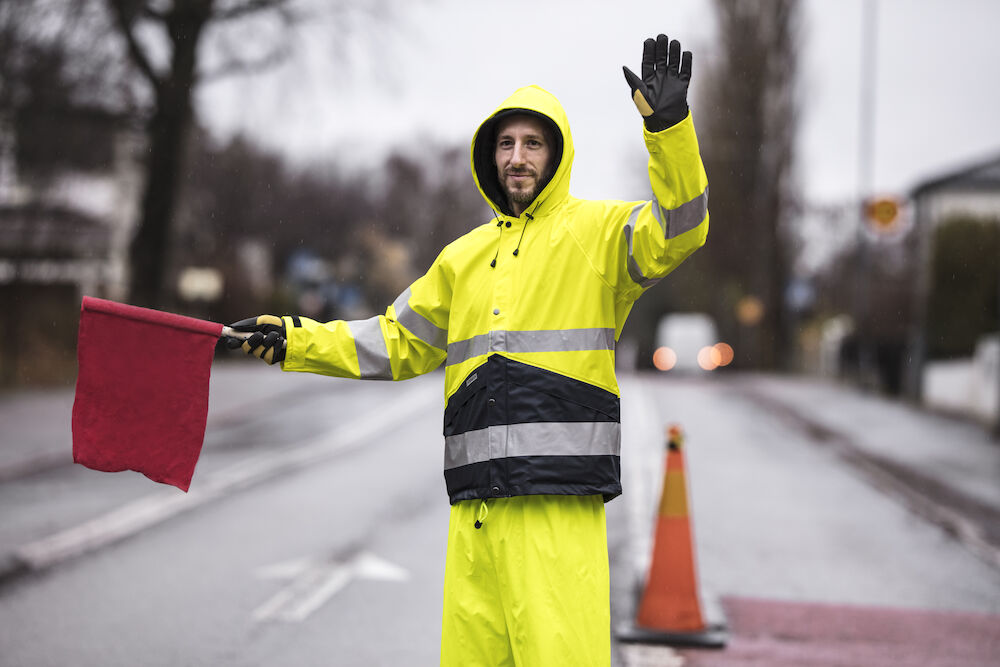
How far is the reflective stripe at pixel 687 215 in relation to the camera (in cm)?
323

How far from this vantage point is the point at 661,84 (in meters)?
3.18

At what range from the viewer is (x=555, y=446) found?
342 cm

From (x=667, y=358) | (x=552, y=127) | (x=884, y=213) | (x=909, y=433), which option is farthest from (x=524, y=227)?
(x=667, y=358)

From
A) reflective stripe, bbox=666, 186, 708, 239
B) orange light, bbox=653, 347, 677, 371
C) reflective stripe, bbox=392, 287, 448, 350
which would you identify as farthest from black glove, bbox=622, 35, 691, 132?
orange light, bbox=653, 347, 677, 371

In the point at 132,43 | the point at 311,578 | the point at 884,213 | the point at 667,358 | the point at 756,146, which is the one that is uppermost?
the point at 756,146

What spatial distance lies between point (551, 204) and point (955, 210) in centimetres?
2240

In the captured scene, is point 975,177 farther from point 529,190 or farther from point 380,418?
point 529,190

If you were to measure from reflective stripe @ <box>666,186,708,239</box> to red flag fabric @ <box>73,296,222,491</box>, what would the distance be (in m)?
1.53

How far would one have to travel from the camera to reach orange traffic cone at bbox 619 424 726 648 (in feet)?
20.2

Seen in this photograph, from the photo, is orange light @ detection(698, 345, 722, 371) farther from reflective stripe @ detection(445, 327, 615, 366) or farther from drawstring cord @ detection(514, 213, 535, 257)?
reflective stripe @ detection(445, 327, 615, 366)

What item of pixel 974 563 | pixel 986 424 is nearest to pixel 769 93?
pixel 986 424

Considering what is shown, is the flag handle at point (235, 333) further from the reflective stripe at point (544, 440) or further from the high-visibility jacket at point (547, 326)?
the reflective stripe at point (544, 440)

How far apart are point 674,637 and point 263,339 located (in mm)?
3348

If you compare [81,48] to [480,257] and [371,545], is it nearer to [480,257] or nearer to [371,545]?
[371,545]
